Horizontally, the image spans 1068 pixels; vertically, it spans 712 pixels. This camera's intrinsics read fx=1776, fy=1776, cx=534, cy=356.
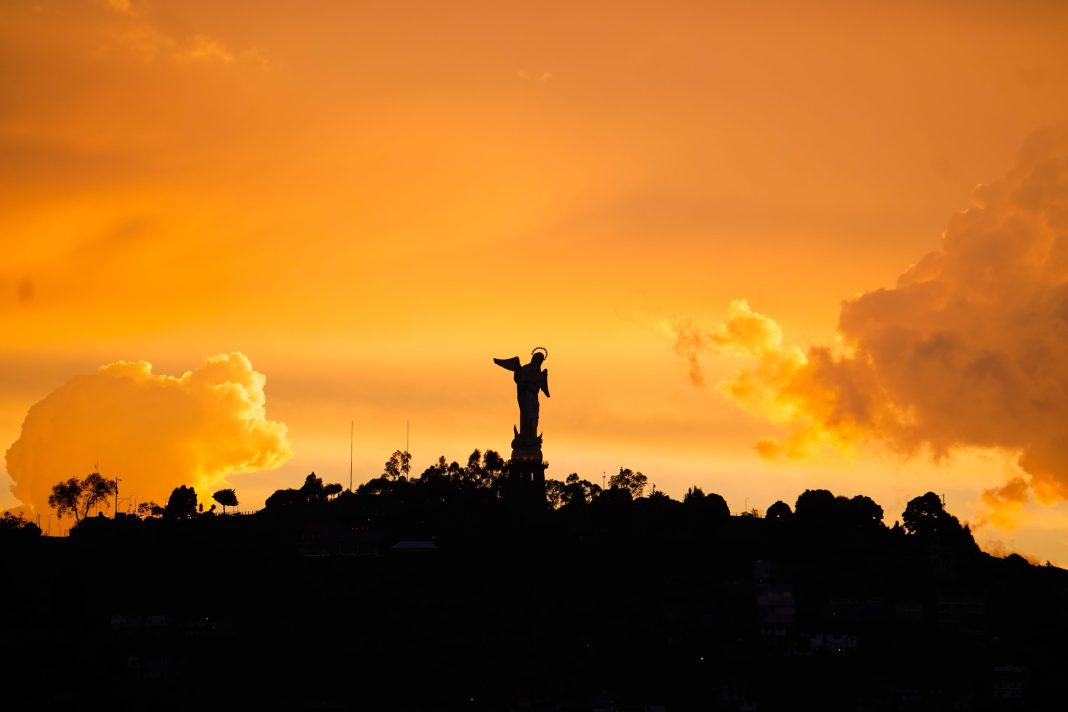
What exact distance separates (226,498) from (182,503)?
38.0 feet

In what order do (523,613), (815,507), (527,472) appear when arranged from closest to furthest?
(523,613) → (527,472) → (815,507)

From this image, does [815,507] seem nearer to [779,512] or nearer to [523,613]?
[779,512]

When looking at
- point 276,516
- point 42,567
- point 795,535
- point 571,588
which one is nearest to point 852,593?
point 795,535

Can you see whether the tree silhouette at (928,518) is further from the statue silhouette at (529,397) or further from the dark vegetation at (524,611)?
the statue silhouette at (529,397)

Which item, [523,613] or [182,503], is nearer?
[523,613]

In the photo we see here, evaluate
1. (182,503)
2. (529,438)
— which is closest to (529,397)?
(529,438)

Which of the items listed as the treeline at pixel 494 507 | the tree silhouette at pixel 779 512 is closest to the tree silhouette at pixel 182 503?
the treeline at pixel 494 507

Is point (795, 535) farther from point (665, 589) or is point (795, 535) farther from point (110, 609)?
point (110, 609)

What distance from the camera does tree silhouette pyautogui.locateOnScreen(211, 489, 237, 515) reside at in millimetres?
178500

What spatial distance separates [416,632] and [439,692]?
828 cm

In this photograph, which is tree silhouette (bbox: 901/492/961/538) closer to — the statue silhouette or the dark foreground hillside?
the dark foreground hillside

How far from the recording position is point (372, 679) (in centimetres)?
11725

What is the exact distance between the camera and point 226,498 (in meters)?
179

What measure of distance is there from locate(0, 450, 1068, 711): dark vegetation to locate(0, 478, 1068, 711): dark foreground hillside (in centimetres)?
22
